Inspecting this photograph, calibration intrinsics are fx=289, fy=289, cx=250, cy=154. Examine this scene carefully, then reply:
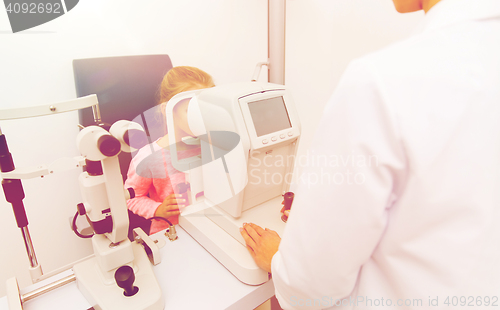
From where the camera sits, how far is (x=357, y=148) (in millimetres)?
399

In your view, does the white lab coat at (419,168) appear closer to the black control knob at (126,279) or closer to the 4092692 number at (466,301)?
the 4092692 number at (466,301)

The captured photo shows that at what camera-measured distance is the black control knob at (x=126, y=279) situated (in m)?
0.67

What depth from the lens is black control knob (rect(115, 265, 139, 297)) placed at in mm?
668

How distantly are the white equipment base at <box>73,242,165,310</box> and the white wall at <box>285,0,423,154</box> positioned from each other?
1502 millimetres

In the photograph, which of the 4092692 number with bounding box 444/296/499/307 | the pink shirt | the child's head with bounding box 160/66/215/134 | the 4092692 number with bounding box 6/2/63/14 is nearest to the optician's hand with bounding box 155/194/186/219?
the pink shirt

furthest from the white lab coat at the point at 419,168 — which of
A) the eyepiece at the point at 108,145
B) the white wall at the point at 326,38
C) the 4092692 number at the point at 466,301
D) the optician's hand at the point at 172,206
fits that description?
the white wall at the point at 326,38

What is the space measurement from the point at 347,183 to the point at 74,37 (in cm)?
139

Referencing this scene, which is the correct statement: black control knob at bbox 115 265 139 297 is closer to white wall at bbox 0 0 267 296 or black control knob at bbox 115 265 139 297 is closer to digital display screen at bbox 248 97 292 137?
digital display screen at bbox 248 97 292 137

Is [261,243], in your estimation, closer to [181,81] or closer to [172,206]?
[172,206]

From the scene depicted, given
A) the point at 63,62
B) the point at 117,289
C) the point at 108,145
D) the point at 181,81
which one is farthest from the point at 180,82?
the point at 117,289

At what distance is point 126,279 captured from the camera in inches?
26.2

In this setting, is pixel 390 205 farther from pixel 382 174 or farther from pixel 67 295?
pixel 67 295

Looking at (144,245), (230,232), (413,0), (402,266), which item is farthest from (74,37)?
(402,266)

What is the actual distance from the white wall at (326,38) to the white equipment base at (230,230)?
1127 millimetres
